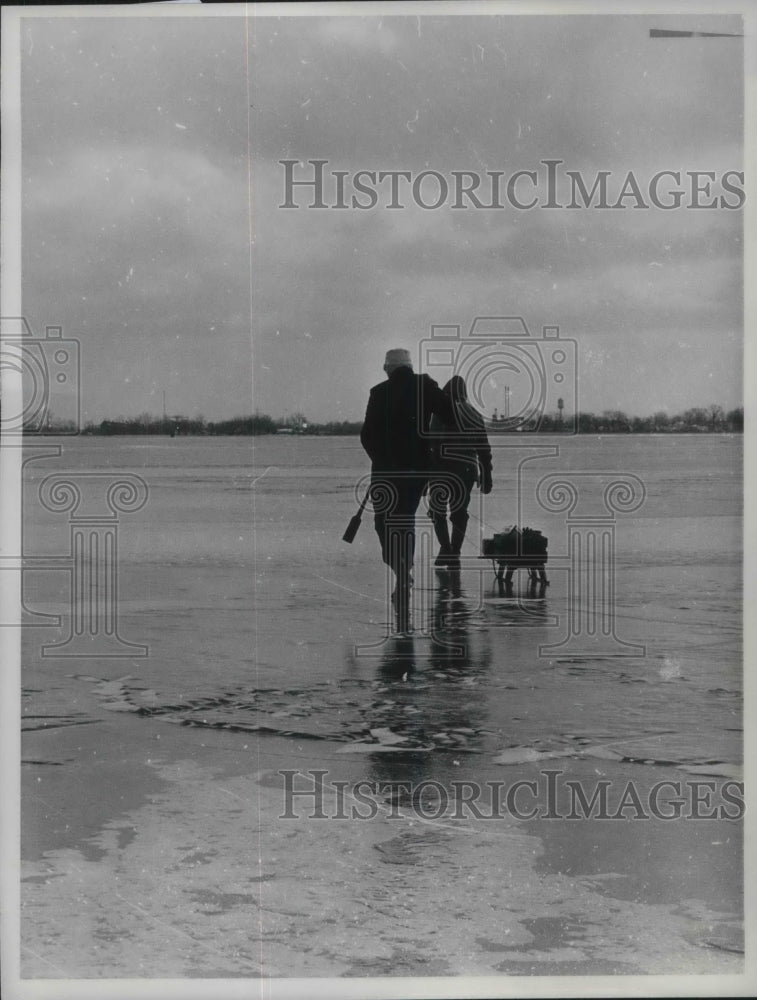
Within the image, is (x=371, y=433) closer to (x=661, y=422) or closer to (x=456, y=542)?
(x=456, y=542)

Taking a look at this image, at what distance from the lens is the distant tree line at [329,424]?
A: 3.72 m

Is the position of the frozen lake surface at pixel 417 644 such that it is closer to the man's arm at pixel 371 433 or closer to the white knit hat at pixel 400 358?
the man's arm at pixel 371 433

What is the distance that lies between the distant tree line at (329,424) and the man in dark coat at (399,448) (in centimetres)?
9

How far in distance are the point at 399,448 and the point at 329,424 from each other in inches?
9.5

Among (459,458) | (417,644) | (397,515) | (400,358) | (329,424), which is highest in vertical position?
(400,358)

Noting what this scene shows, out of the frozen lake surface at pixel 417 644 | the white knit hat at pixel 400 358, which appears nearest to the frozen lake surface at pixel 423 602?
the frozen lake surface at pixel 417 644

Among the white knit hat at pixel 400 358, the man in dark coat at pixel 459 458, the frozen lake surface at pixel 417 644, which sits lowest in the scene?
the frozen lake surface at pixel 417 644

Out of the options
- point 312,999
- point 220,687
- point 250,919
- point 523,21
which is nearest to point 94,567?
point 220,687

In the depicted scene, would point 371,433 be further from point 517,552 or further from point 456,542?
point 517,552

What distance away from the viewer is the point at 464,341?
3711 mm

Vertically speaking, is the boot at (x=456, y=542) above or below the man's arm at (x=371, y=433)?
below

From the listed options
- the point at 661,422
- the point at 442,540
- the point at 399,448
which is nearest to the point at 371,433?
the point at 399,448

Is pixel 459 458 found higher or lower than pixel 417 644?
higher

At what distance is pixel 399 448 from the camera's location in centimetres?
374
